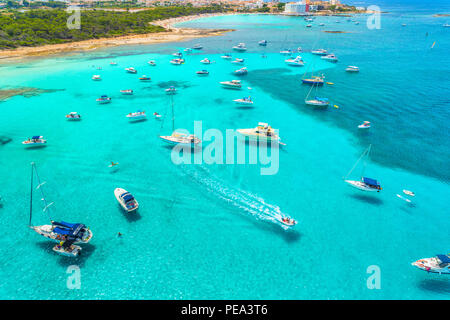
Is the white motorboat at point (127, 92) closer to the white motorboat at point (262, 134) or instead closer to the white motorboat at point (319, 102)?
the white motorboat at point (262, 134)

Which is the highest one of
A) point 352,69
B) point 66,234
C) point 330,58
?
point 330,58

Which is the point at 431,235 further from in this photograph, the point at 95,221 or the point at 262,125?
the point at 95,221

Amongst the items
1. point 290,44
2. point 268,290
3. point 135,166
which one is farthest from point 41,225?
point 290,44

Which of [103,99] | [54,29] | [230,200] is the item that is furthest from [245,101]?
[54,29]

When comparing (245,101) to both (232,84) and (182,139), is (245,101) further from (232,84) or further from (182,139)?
(182,139)

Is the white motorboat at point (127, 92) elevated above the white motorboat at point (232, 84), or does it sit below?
below

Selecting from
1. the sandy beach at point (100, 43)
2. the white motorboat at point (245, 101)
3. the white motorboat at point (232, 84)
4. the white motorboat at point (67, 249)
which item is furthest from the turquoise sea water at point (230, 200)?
the sandy beach at point (100, 43)
